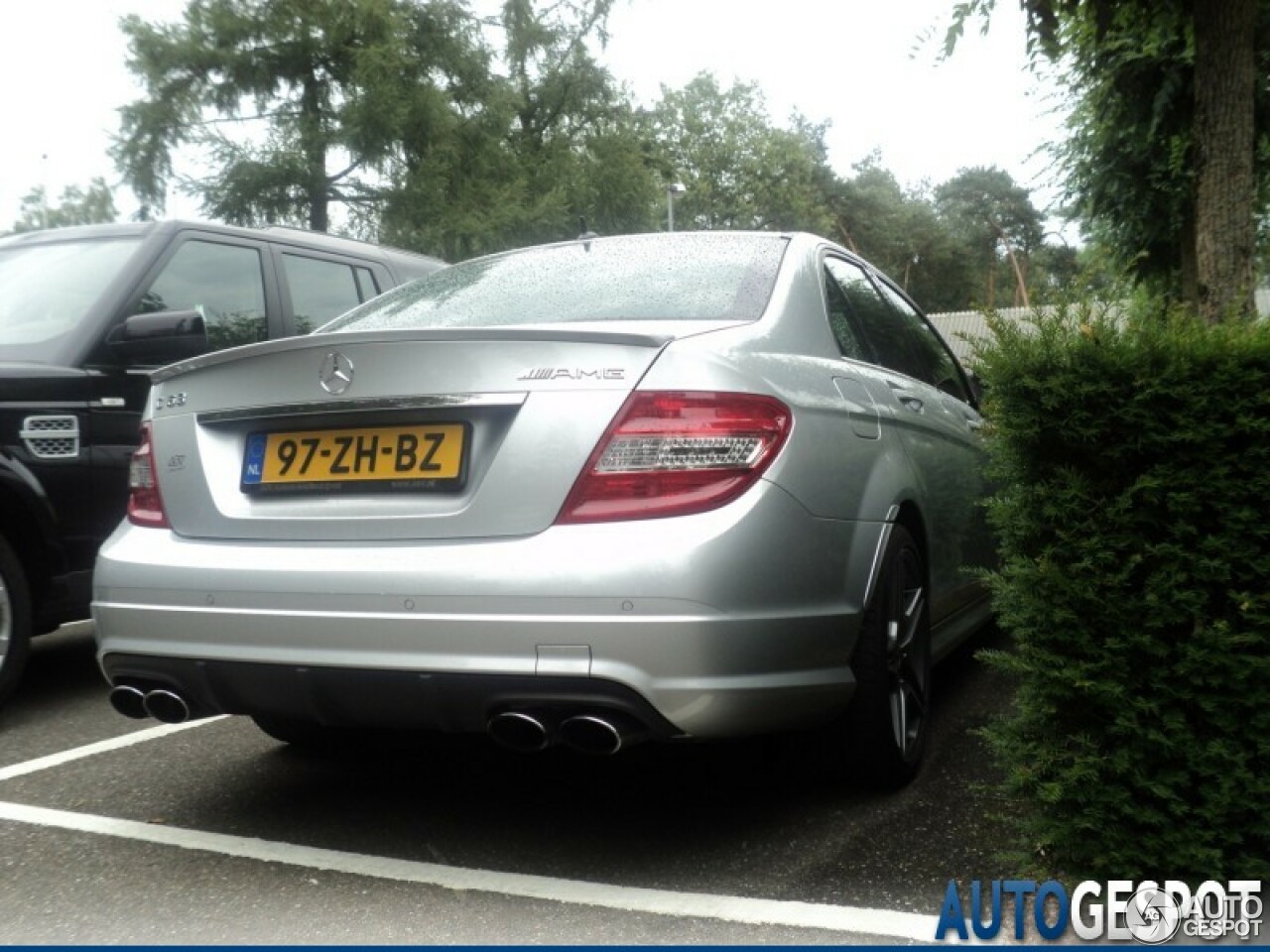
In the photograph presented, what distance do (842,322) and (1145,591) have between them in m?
1.45

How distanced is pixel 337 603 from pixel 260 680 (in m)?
0.30

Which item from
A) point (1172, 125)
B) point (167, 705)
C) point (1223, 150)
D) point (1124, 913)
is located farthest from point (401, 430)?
point (1172, 125)

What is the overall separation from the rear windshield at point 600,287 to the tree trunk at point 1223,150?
9.15 ft

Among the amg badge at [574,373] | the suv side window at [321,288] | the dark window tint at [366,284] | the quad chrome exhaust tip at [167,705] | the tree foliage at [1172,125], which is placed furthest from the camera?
the dark window tint at [366,284]

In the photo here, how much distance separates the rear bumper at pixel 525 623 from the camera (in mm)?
2949

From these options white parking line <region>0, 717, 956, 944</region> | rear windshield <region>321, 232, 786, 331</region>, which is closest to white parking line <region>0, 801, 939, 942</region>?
white parking line <region>0, 717, 956, 944</region>

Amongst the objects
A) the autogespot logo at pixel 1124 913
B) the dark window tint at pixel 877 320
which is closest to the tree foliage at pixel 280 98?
the dark window tint at pixel 877 320

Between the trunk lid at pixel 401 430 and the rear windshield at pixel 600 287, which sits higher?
the rear windshield at pixel 600 287

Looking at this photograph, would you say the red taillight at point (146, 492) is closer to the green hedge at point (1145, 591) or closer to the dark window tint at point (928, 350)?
the green hedge at point (1145, 591)

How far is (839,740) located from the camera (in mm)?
3662

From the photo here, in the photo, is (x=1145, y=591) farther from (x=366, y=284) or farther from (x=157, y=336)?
(x=366, y=284)

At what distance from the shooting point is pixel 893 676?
3777 mm

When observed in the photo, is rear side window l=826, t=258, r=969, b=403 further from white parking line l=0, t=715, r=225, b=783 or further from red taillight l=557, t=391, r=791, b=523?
white parking line l=0, t=715, r=225, b=783

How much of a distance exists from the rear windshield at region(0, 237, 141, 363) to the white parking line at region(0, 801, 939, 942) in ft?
7.50
